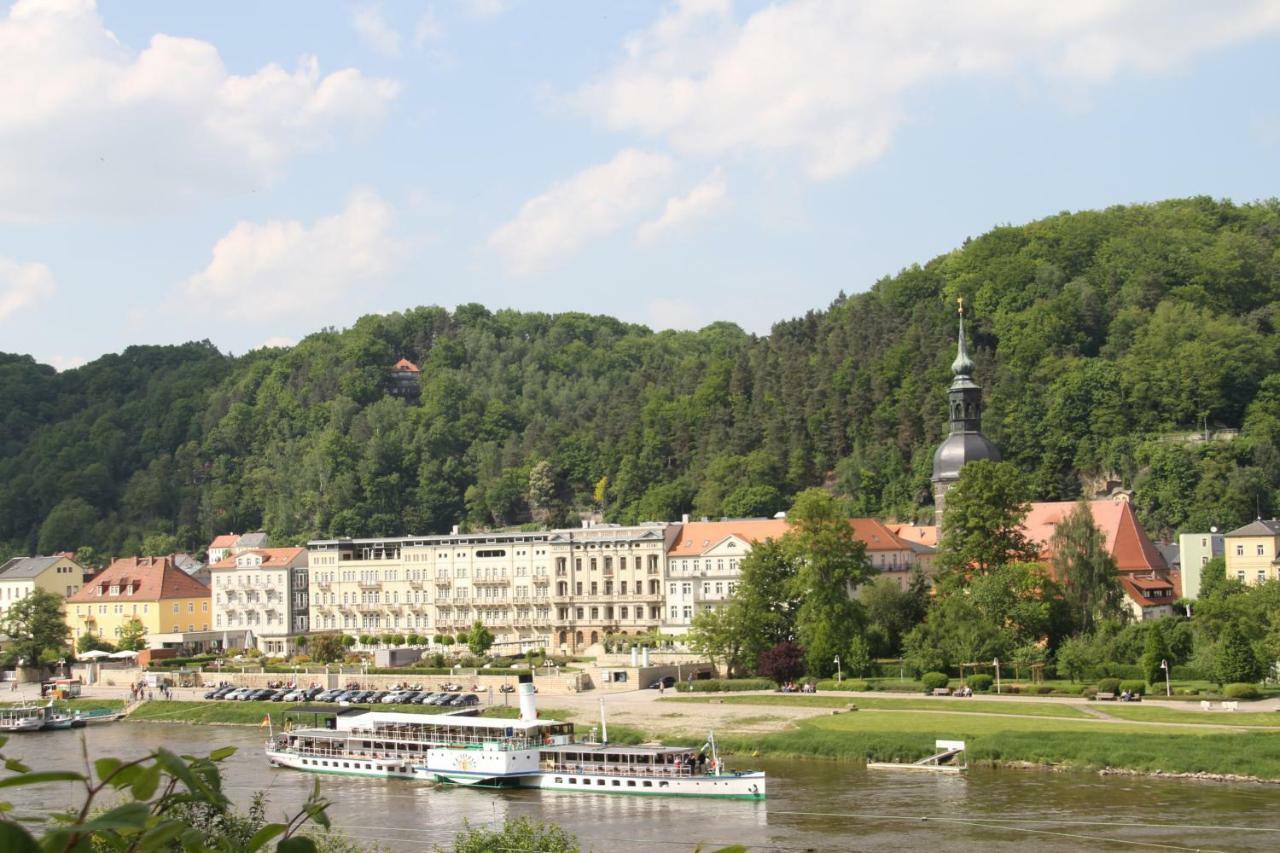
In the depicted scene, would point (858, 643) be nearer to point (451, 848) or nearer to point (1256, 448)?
point (451, 848)

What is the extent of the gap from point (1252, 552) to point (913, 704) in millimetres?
25225

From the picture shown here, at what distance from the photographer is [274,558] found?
12169 centimetres

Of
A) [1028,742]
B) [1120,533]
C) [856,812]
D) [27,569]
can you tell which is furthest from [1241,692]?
[27,569]

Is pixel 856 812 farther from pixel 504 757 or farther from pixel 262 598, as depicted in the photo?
pixel 262 598

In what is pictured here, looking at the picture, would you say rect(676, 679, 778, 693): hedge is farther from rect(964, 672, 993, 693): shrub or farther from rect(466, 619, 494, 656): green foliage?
rect(466, 619, 494, 656): green foliage

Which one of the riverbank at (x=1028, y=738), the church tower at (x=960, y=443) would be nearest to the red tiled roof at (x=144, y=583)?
the church tower at (x=960, y=443)

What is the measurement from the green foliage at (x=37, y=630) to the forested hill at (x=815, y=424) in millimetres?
46940

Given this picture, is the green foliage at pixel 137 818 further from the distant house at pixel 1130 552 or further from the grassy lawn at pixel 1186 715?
the distant house at pixel 1130 552

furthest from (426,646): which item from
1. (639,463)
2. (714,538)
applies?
(639,463)

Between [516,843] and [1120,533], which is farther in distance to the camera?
[1120,533]

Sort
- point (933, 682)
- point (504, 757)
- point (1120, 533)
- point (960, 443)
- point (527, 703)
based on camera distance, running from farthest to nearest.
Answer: point (960, 443) → point (1120, 533) → point (933, 682) → point (527, 703) → point (504, 757)

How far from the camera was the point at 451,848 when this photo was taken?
4581 cm

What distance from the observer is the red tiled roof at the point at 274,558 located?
12069 centimetres

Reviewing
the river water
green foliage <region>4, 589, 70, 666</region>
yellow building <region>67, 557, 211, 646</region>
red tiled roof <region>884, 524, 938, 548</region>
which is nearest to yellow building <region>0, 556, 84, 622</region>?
yellow building <region>67, 557, 211, 646</region>
